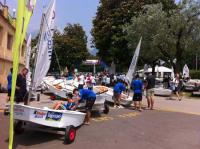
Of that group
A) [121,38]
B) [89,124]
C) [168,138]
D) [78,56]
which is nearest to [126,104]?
[89,124]

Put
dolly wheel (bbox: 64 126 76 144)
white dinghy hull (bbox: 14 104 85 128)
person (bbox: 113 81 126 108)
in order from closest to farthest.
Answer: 1. white dinghy hull (bbox: 14 104 85 128)
2. dolly wheel (bbox: 64 126 76 144)
3. person (bbox: 113 81 126 108)

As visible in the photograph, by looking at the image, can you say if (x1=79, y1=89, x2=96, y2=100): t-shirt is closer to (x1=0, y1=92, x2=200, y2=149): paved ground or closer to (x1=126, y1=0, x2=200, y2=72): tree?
(x1=0, y1=92, x2=200, y2=149): paved ground

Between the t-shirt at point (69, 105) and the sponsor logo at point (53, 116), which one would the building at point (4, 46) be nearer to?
the t-shirt at point (69, 105)

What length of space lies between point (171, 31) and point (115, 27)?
11.6 meters

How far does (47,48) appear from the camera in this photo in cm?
1202

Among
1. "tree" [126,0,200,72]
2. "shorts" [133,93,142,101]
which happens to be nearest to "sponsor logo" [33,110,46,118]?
"shorts" [133,93,142,101]

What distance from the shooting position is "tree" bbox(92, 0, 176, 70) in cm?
4500

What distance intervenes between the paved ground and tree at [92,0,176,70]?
27.1 metres

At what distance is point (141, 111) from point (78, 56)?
4914 centimetres

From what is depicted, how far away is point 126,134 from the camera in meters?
12.9

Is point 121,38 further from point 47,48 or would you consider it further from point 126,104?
point 47,48

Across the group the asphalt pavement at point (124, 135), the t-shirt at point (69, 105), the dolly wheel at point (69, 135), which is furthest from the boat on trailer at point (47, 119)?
the t-shirt at point (69, 105)

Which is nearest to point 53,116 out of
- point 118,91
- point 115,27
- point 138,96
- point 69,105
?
point 69,105

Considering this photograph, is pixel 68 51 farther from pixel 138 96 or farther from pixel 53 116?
pixel 53 116
